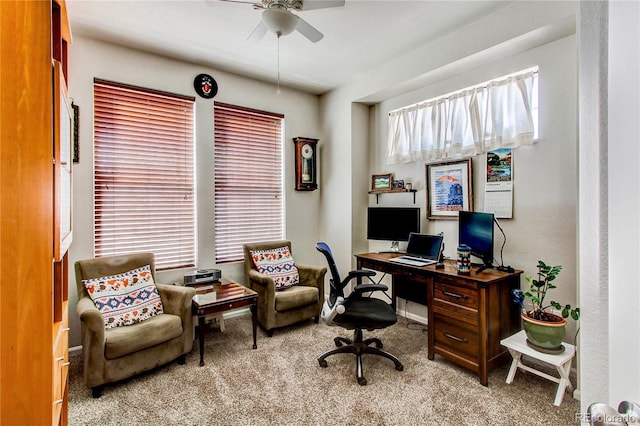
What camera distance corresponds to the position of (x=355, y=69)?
3.51m

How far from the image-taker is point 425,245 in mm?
3064

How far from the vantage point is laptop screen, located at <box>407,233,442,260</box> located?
295cm

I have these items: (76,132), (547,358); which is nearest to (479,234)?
(547,358)

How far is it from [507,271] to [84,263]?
3.45m

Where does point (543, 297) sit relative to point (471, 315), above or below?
above

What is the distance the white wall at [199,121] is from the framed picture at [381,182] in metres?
0.87

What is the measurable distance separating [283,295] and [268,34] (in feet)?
8.10

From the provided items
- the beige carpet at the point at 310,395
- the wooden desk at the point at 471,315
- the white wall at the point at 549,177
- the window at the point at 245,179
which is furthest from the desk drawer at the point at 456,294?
the window at the point at 245,179

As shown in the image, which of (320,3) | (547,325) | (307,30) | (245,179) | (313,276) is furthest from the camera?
(245,179)

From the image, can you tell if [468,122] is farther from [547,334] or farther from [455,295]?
[547,334]

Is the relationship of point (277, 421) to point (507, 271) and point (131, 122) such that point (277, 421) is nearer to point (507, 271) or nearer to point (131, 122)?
point (507, 271)

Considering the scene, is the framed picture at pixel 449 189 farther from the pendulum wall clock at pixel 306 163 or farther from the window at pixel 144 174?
the window at pixel 144 174

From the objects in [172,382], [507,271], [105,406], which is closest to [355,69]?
[507,271]

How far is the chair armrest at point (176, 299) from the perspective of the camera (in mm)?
2578
